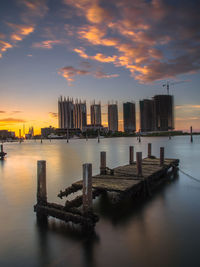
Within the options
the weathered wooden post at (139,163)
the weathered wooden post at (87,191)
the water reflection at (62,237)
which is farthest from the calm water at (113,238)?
the weathered wooden post at (139,163)

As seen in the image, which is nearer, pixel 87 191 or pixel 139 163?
pixel 87 191

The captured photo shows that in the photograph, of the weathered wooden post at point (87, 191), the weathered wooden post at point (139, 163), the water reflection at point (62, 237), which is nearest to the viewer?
the water reflection at point (62, 237)

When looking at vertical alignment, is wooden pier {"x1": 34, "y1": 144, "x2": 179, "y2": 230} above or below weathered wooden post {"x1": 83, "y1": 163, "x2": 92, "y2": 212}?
below

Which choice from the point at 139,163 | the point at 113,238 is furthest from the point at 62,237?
the point at 139,163

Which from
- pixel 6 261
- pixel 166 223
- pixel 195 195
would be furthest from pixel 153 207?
pixel 6 261

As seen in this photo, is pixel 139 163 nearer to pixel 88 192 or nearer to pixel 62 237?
pixel 88 192

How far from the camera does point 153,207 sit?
419 inches

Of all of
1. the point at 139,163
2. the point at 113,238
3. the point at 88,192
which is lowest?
the point at 113,238

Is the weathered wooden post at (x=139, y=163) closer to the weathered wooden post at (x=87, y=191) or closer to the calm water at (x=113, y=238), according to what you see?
the calm water at (x=113, y=238)

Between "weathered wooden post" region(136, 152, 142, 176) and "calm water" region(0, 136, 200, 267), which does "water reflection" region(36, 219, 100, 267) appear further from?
"weathered wooden post" region(136, 152, 142, 176)

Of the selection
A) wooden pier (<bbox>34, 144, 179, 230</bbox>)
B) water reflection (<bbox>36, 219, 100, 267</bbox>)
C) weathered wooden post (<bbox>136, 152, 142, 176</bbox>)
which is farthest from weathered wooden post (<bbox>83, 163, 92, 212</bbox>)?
weathered wooden post (<bbox>136, 152, 142, 176</bbox>)

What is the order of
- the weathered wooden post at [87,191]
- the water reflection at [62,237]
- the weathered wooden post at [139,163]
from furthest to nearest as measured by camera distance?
the weathered wooden post at [139,163] < the weathered wooden post at [87,191] < the water reflection at [62,237]

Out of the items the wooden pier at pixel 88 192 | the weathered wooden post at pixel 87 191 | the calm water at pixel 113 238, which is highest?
the weathered wooden post at pixel 87 191

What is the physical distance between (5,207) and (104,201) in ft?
17.3
